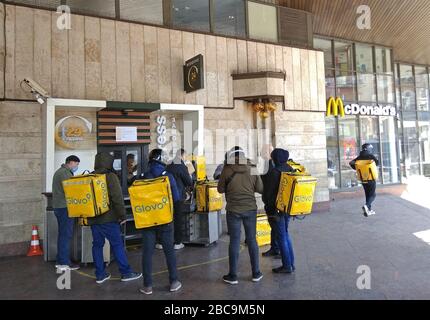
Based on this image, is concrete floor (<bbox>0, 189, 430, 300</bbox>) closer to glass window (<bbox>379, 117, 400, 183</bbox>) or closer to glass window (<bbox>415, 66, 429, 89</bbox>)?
glass window (<bbox>379, 117, 400, 183</bbox>)

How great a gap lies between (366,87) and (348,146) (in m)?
2.58

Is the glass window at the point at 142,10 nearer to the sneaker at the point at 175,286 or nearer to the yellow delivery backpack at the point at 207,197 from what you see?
the yellow delivery backpack at the point at 207,197

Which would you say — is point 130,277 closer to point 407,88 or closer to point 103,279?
point 103,279

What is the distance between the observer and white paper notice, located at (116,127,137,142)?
7483mm

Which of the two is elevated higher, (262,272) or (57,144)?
(57,144)

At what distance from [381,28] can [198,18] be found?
7.15 metres

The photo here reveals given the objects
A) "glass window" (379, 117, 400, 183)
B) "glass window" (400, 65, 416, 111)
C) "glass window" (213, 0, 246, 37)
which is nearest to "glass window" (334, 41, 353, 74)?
"glass window" (379, 117, 400, 183)

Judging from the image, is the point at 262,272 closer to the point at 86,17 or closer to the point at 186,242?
the point at 186,242

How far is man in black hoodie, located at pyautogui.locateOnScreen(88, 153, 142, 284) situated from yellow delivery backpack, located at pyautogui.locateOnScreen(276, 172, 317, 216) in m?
2.13

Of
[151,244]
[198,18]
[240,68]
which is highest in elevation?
[198,18]

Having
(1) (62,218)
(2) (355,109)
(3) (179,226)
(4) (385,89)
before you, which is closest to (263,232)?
(3) (179,226)

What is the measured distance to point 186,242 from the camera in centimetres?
649
